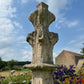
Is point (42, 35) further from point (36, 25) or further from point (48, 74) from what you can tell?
point (48, 74)

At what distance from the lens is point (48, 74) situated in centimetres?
280

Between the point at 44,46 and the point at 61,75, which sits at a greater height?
the point at 44,46

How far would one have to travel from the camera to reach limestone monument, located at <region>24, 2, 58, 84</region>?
2717 mm

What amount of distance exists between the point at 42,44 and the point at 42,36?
0.21 meters

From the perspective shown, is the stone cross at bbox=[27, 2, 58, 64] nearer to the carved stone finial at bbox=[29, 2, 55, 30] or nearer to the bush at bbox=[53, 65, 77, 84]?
the carved stone finial at bbox=[29, 2, 55, 30]

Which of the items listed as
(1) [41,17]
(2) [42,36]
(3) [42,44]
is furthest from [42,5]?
(3) [42,44]

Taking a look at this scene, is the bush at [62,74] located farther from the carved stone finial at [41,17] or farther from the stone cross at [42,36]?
the carved stone finial at [41,17]

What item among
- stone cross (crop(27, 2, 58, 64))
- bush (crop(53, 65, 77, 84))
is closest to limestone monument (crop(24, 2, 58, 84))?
stone cross (crop(27, 2, 58, 64))

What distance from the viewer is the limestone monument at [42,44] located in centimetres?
272

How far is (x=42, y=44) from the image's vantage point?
287 cm

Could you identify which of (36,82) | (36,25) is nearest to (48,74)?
(36,82)

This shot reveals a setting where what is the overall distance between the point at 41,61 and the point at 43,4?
1.65 m

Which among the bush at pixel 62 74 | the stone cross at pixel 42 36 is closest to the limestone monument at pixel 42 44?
the stone cross at pixel 42 36

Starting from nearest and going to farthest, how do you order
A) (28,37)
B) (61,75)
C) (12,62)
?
1. (28,37)
2. (61,75)
3. (12,62)
